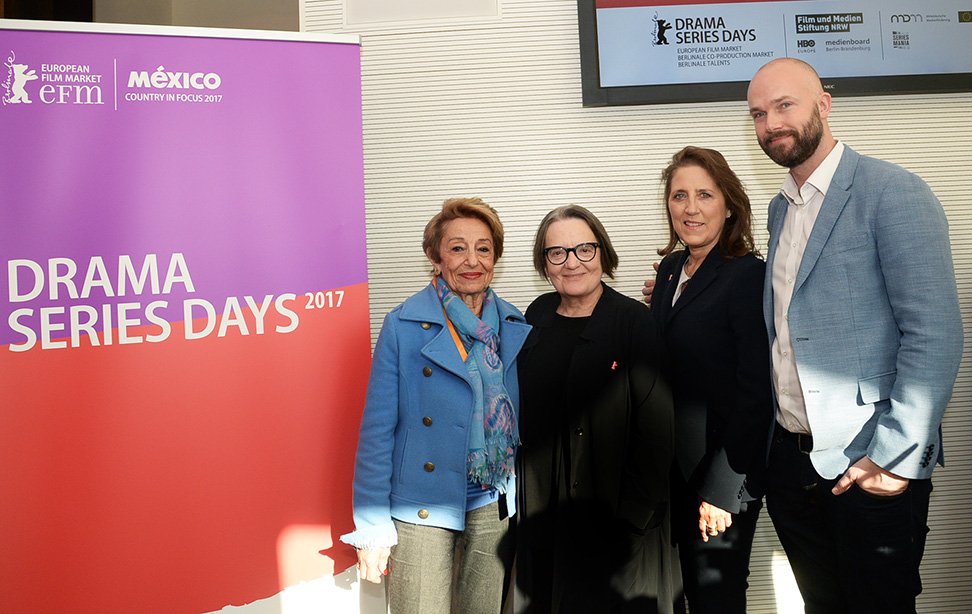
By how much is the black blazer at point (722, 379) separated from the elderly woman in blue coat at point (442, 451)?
0.53 m

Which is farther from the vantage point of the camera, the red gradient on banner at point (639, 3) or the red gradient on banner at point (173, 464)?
the red gradient on banner at point (639, 3)

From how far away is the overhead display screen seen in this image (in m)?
2.71

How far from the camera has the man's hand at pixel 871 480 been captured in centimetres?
153

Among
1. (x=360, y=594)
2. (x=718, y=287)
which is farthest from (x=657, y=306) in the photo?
(x=360, y=594)

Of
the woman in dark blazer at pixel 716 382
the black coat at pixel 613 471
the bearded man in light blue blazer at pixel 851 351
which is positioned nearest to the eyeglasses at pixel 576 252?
the black coat at pixel 613 471

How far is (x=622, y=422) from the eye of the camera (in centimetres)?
178

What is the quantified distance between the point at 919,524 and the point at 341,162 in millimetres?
2073

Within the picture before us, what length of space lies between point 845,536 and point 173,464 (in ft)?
6.80

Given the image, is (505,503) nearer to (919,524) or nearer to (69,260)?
(919,524)

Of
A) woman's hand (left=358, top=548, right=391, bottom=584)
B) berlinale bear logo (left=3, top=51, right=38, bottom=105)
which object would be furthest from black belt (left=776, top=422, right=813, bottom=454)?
berlinale bear logo (left=3, top=51, right=38, bottom=105)

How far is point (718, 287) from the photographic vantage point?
6.15 feet

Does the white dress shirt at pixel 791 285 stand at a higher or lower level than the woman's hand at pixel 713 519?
higher

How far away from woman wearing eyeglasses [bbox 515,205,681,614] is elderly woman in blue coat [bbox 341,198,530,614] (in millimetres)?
92

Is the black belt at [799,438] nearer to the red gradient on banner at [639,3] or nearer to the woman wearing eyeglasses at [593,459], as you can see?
the woman wearing eyeglasses at [593,459]
